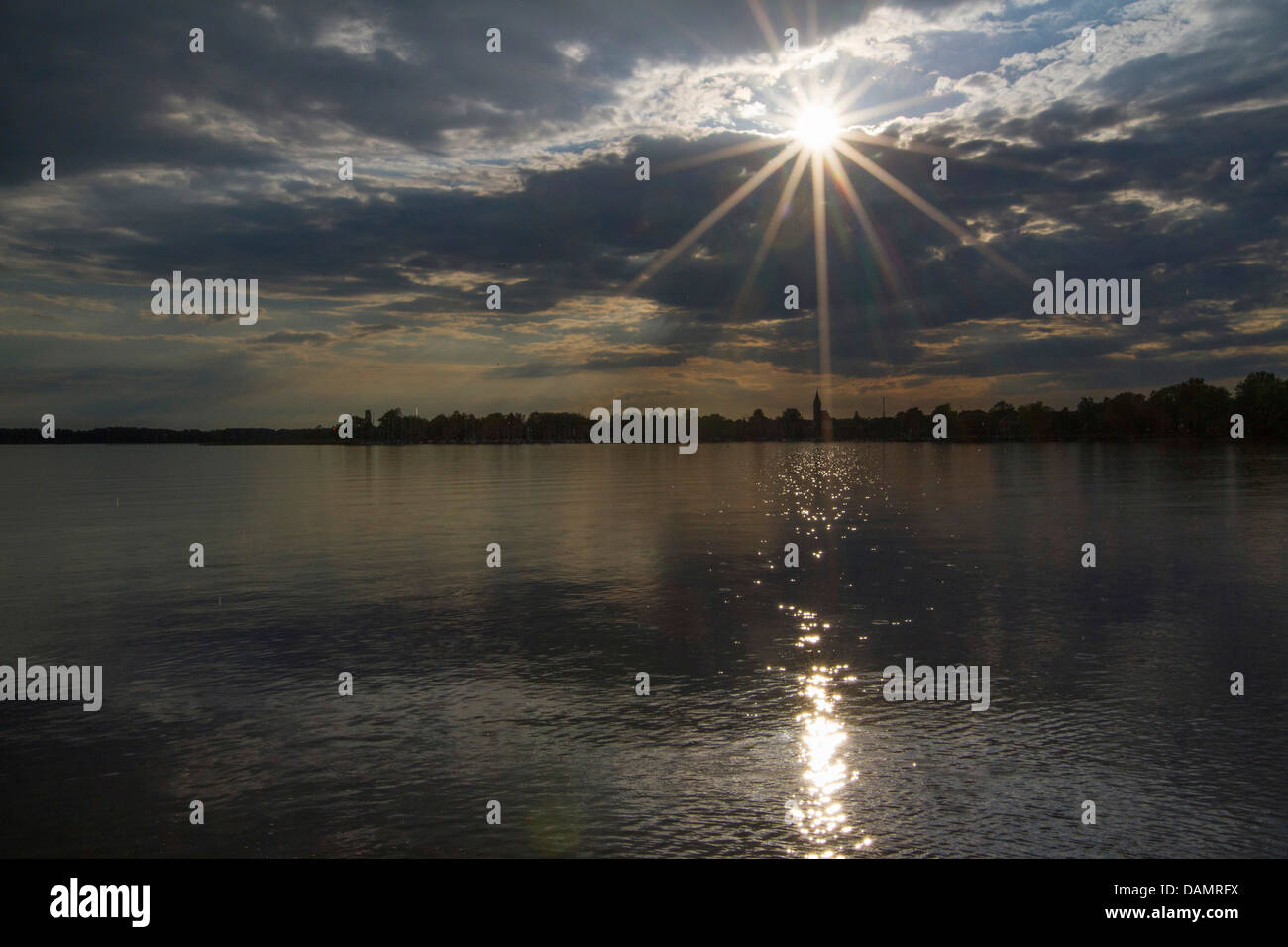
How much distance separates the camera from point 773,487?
95.0 metres

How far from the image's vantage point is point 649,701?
18484mm

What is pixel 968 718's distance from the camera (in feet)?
57.5

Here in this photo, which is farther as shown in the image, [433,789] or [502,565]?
[502,565]

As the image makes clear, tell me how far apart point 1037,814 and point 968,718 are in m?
4.62

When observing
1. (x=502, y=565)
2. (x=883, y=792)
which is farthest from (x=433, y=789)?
(x=502, y=565)

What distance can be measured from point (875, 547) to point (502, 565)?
693 inches

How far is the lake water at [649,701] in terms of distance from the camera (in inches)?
501

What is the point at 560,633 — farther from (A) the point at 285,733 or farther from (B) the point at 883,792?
(B) the point at 883,792

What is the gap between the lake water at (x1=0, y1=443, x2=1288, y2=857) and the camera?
12.7 m

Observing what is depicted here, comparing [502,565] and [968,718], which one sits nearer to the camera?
[968,718]

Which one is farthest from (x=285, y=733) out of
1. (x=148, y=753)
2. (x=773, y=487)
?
(x=773, y=487)
